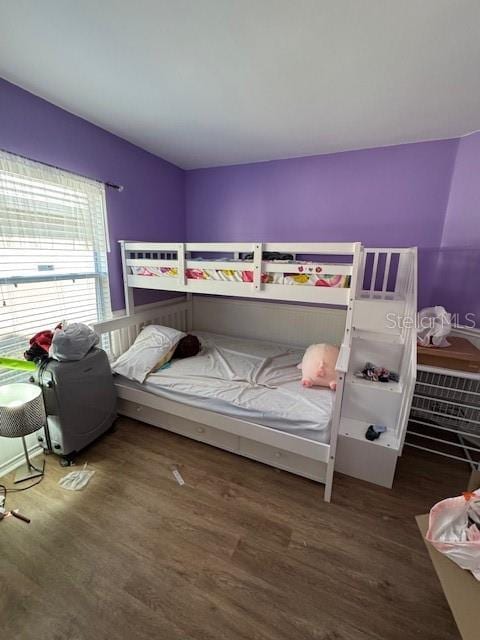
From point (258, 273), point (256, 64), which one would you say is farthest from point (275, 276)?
point (256, 64)

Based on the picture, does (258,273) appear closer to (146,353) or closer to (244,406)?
(244,406)

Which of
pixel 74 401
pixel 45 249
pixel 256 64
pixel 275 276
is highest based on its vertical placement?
pixel 256 64

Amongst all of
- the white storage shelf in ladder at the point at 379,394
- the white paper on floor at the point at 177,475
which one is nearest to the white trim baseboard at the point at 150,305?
the white paper on floor at the point at 177,475

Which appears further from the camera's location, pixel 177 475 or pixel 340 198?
pixel 340 198

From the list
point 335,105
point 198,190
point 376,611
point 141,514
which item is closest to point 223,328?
point 198,190

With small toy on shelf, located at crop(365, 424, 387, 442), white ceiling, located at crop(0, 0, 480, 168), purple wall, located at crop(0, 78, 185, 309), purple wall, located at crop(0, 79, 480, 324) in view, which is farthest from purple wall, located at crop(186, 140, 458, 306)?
small toy on shelf, located at crop(365, 424, 387, 442)

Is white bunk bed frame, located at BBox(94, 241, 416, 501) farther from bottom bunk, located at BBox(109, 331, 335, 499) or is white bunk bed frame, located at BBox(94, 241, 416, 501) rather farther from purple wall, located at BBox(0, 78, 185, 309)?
purple wall, located at BBox(0, 78, 185, 309)

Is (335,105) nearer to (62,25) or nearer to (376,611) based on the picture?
(62,25)

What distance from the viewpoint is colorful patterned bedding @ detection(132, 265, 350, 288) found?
1790mm

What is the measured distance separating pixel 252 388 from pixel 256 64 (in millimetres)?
1951

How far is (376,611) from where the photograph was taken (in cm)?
114

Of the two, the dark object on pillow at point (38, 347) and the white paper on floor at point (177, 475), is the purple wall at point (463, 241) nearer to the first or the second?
the white paper on floor at point (177, 475)

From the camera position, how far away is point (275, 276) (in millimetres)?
1919

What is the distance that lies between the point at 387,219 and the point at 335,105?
1129 mm
